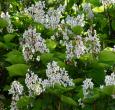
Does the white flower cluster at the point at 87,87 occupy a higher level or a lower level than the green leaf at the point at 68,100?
higher

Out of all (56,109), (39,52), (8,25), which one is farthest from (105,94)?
(8,25)

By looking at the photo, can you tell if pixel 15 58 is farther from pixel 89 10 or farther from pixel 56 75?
pixel 89 10

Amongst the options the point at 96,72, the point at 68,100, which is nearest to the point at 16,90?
the point at 68,100

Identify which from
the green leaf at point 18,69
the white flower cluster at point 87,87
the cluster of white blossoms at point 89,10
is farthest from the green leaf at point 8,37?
the white flower cluster at point 87,87

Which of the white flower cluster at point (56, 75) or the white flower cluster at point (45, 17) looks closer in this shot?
the white flower cluster at point (56, 75)

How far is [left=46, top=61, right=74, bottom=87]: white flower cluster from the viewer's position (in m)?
4.97

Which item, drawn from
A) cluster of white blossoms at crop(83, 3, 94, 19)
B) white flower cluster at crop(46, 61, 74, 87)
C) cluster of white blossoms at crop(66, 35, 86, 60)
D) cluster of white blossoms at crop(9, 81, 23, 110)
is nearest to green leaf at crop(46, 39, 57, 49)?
cluster of white blossoms at crop(66, 35, 86, 60)

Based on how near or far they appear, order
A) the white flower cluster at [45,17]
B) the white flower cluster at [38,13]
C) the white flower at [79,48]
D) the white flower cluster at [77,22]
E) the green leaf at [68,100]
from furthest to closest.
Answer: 1. the white flower cluster at [38,13]
2. the white flower cluster at [45,17]
3. the white flower cluster at [77,22]
4. the white flower at [79,48]
5. the green leaf at [68,100]

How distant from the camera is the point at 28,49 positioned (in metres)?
5.45

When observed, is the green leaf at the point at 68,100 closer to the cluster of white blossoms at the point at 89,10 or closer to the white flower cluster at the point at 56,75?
the white flower cluster at the point at 56,75

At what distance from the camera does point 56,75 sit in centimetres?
499

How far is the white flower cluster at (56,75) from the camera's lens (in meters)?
4.97

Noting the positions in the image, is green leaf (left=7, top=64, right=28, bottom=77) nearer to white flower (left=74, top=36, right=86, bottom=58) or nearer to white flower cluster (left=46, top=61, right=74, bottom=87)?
white flower cluster (left=46, top=61, right=74, bottom=87)

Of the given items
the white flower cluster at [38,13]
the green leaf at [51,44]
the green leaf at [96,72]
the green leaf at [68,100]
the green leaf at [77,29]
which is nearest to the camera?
the green leaf at [68,100]
